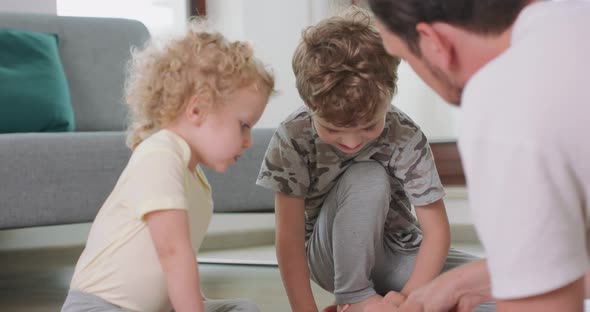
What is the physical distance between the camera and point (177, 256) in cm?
136

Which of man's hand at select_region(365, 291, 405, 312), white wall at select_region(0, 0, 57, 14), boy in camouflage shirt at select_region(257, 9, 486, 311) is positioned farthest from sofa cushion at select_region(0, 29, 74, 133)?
man's hand at select_region(365, 291, 405, 312)

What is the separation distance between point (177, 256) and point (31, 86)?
1985mm

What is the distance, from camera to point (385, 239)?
1.90 metres

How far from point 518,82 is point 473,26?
16 cm

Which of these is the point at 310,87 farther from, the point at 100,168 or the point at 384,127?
the point at 100,168

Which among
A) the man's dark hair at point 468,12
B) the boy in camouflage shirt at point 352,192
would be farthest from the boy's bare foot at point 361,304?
the man's dark hair at point 468,12

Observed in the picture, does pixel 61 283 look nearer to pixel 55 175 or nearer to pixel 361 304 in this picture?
pixel 55 175

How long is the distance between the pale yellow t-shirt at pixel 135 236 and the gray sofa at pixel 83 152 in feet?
3.37

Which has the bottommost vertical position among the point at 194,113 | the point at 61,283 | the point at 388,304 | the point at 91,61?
the point at 61,283

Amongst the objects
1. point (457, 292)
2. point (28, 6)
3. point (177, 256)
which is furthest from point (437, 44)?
point (28, 6)

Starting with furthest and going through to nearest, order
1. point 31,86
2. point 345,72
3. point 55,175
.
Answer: point 31,86
point 55,175
point 345,72

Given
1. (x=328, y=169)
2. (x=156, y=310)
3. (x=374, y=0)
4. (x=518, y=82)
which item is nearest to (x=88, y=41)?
(x=328, y=169)

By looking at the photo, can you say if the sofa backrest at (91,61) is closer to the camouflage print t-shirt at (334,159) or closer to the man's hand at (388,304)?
the camouflage print t-shirt at (334,159)

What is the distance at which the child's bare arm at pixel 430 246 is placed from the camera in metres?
1.78
